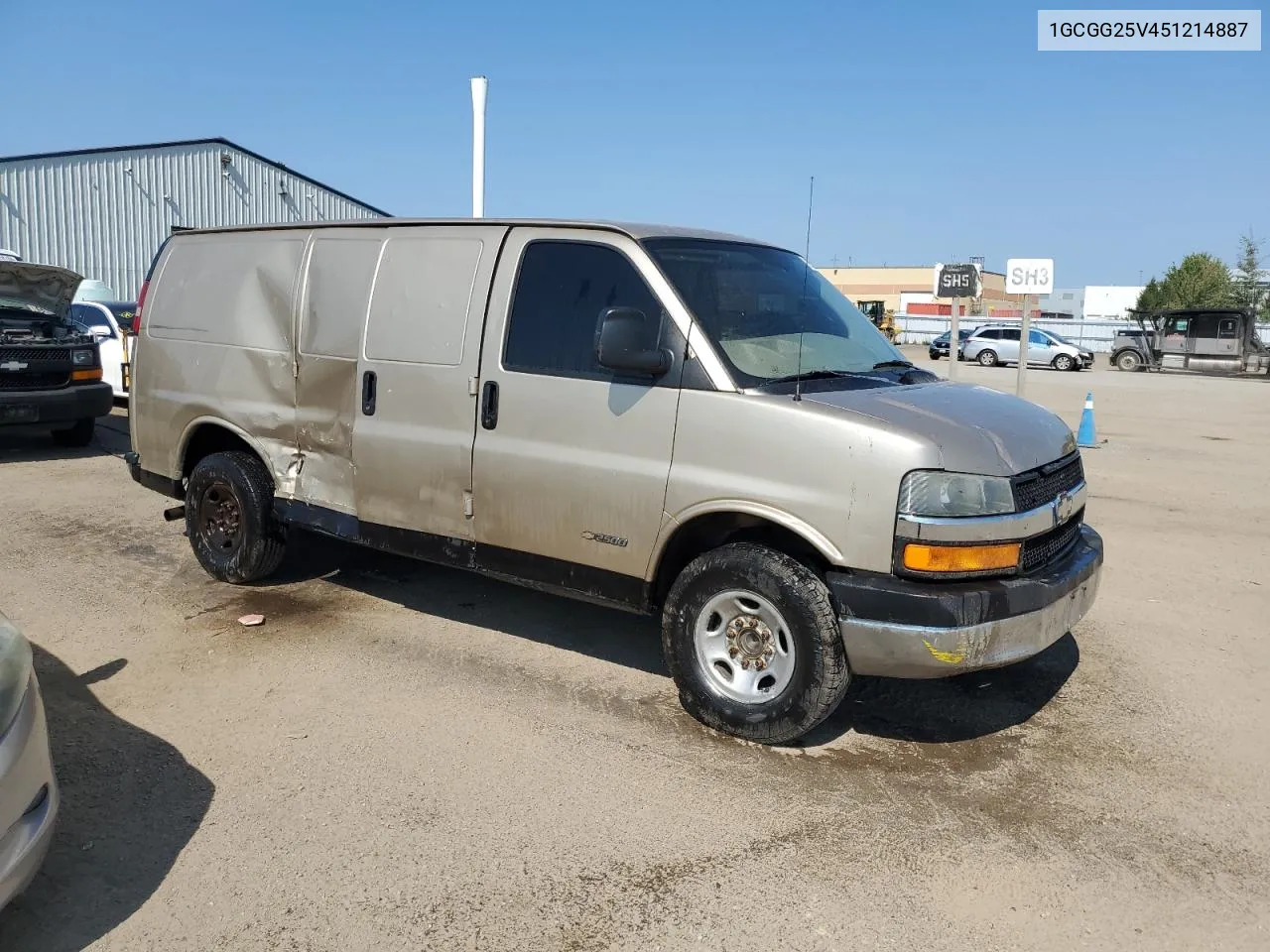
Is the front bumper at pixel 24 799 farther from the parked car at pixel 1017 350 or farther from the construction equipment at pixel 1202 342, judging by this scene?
the parked car at pixel 1017 350

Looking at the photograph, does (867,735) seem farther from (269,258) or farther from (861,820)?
(269,258)

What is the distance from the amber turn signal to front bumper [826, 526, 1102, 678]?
0.22ft

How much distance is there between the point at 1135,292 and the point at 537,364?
111047mm

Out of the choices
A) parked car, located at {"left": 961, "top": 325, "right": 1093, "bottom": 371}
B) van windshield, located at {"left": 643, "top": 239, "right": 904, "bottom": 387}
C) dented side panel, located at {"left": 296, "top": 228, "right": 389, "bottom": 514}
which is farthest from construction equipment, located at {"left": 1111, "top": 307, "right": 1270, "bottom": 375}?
dented side panel, located at {"left": 296, "top": 228, "right": 389, "bottom": 514}

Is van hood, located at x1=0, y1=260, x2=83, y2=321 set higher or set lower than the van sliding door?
higher

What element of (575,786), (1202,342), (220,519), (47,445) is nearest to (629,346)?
(575,786)

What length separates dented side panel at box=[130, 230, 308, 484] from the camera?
5656 millimetres

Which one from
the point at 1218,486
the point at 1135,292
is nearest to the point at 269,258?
the point at 1218,486

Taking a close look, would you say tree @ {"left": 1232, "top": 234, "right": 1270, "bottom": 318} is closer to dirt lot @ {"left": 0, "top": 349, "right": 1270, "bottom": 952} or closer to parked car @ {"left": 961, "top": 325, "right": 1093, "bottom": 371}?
parked car @ {"left": 961, "top": 325, "right": 1093, "bottom": 371}

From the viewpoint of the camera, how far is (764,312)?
4.62 m

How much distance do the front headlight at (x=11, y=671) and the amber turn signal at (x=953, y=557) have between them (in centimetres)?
296

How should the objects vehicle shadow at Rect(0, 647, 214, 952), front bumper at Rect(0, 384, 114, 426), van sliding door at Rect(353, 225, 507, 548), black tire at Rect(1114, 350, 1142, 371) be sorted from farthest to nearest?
black tire at Rect(1114, 350, 1142, 371), front bumper at Rect(0, 384, 114, 426), van sliding door at Rect(353, 225, 507, 548), vehicle shadow at Rect(0, 647, 214, 952)

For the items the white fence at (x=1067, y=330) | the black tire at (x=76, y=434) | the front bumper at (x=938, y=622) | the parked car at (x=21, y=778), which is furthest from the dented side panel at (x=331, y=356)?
the white fence at (x=1067, y=330)

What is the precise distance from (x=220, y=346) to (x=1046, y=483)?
183 inches
